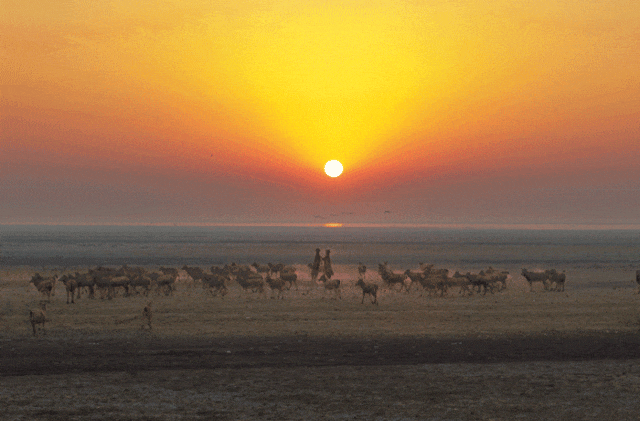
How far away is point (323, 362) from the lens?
1625 cm

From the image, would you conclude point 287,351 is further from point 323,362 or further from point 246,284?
point 246,284

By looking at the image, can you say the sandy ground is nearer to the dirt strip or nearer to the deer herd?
the dirt strip

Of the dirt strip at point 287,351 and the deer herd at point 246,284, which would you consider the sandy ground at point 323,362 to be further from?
the deer herd at point 246,284

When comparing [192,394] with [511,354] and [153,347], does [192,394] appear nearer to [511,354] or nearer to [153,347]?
[153,347]

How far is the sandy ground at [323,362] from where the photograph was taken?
40.3ft

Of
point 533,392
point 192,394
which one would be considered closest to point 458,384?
point 533,392

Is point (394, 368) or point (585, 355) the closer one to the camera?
point (394, 368)

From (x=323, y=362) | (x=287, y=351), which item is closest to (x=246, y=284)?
(x=287, y=351)

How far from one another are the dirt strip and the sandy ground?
0.06m

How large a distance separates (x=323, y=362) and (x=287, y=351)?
1.72 metres

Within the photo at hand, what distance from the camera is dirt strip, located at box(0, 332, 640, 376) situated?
16.0 m

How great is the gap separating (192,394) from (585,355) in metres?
10.4

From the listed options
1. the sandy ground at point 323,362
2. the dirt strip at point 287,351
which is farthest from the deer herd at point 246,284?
the dirt strip at point 287,351

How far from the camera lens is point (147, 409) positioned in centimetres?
1208
